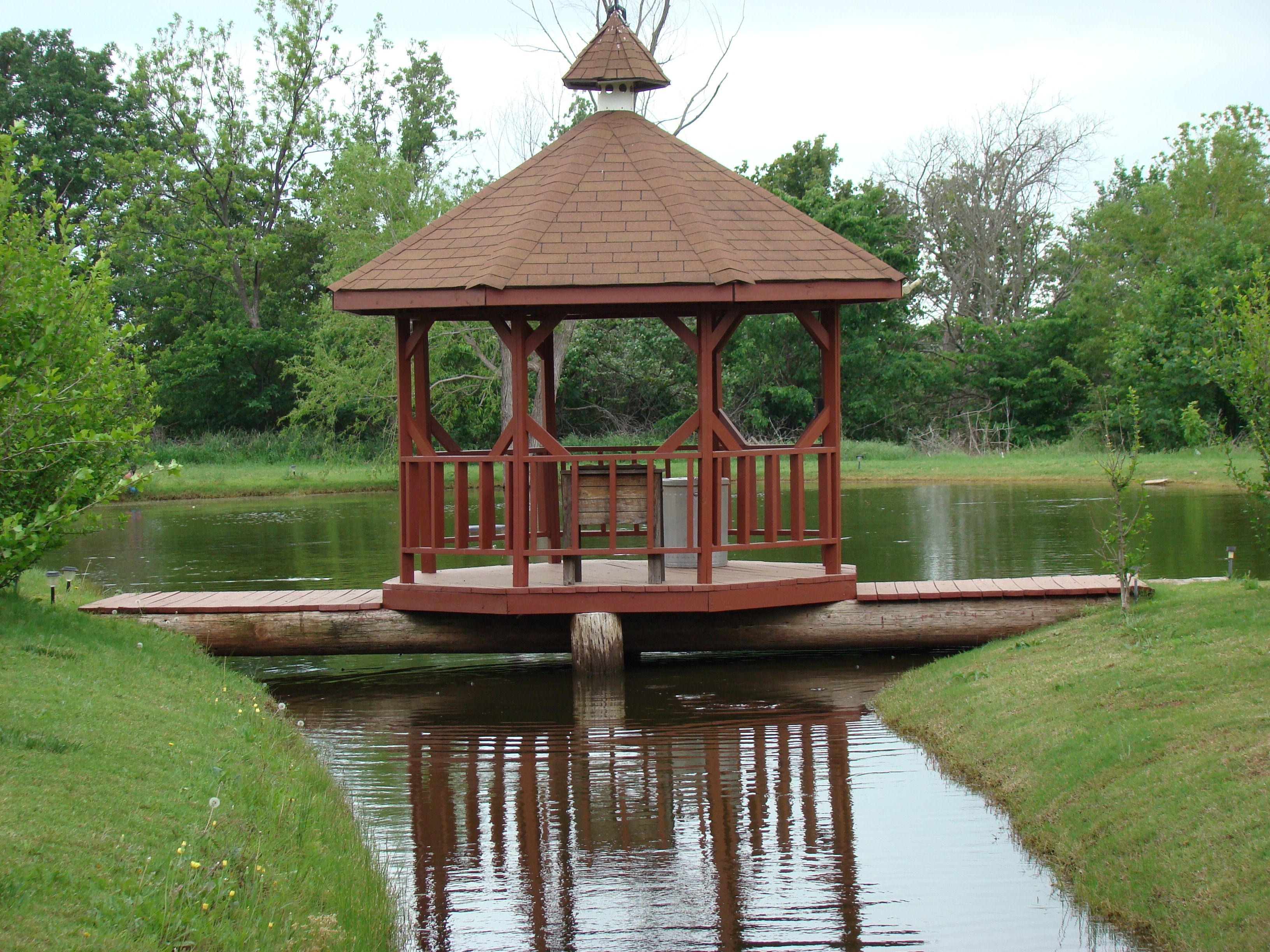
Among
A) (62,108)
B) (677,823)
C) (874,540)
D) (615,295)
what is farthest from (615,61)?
(62,108)

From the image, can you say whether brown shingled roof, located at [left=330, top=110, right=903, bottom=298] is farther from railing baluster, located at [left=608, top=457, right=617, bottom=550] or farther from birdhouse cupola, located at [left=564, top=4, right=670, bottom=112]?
railing baluster, located at [left=608, top=457, right=617, bottom=550]

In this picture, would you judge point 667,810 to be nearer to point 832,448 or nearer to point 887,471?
point 832,448

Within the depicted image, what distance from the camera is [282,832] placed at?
225 inches

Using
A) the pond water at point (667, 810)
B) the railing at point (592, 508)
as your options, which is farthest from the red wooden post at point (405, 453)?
the pond water at point (667, 810)

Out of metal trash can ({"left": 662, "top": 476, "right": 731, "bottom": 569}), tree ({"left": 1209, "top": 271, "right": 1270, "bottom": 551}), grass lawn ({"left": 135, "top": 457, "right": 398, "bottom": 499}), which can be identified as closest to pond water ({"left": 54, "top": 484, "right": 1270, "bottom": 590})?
grass lawn ({"left": 135, "top": 457, "right": 398, "bottom": 499})


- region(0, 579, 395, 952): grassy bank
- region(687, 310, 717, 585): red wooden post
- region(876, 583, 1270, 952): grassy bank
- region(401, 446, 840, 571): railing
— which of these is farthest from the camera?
region(401, 446, 840, 571): railing

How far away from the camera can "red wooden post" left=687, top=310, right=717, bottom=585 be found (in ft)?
34.6

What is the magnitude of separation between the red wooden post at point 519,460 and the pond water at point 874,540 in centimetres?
295

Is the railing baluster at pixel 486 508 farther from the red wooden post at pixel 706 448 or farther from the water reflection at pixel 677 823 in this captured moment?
the red wooden post at pixel 706 448

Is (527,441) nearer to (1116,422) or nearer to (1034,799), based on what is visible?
(1034,799)

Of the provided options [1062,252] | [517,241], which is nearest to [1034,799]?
[517,241]

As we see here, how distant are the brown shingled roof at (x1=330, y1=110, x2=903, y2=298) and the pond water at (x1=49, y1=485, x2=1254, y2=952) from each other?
319 centimetres

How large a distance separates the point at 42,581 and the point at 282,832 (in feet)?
33.3

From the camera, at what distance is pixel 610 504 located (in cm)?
1066
